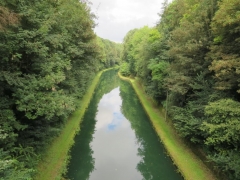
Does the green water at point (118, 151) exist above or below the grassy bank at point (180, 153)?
below

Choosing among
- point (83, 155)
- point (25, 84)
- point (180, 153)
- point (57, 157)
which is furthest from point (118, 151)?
point (25, 84)

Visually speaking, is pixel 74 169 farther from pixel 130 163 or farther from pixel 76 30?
pixel 76 30

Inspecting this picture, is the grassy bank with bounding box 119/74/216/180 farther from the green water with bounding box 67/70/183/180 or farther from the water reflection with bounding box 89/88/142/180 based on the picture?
the water reflection with bounding box 89/88/142/180

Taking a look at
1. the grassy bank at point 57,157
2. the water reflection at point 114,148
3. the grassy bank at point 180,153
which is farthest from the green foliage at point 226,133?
the grassy bank at point 57,157

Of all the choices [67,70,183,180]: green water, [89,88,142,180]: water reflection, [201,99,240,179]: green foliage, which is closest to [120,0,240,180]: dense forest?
[201,99,240,179]: green foliage

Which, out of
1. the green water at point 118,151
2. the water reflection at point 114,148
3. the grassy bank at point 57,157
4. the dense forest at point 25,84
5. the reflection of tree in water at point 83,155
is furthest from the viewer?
the water reflection at point 114,148

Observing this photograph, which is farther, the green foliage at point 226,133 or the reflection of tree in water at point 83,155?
the reflection of tree in water at point 83,155

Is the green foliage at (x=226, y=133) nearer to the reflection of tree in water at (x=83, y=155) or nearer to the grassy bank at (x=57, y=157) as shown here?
the reflection of tree in water at (x=83, y=155)

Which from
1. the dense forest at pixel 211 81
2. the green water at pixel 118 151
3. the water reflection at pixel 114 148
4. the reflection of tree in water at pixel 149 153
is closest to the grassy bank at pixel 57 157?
the green water at pixel 118 151

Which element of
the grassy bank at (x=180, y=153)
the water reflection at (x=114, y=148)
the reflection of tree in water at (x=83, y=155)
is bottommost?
the water reflection at (x=114, y=148)

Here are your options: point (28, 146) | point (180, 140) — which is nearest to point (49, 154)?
point (28, 146)

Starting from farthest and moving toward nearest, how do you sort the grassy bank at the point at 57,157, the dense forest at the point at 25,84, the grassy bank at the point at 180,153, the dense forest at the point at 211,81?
the grassy bank at the point at 180,153, the grassy bank at the point at 57,157, the dense forest at the point at 211,81, the dense forest at the point at 25,84
